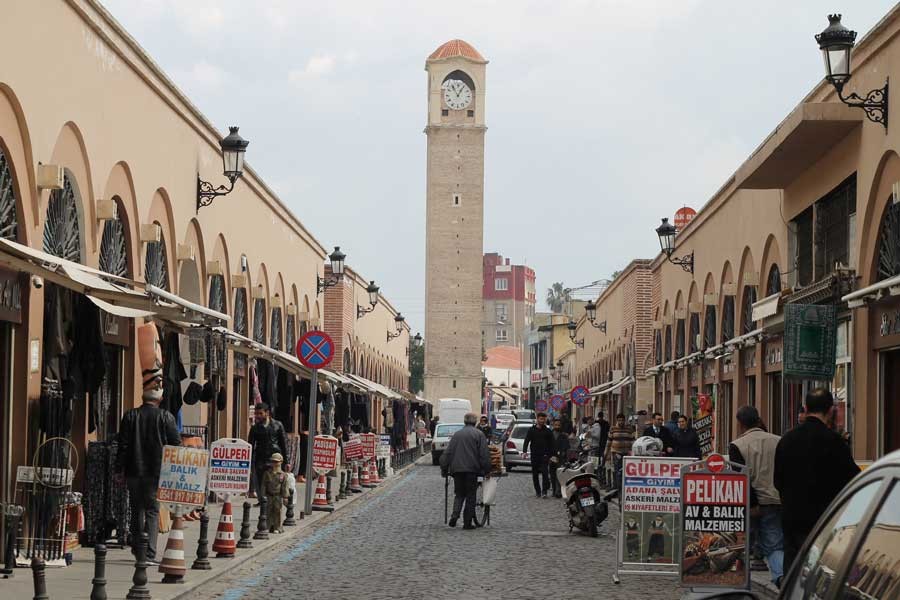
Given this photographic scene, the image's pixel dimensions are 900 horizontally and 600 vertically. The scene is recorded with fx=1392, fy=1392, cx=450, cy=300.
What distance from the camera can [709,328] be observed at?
98.6 ft

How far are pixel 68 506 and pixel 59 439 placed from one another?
78cm

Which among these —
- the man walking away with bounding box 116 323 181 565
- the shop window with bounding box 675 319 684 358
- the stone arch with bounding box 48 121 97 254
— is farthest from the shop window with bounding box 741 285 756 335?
the man walking away with bounding box 116 323 181 565

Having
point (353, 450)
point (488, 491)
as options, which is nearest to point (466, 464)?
point (488, 491)

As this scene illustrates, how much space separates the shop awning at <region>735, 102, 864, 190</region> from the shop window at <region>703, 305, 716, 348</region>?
8520 millimetres

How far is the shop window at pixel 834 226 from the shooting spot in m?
17.8

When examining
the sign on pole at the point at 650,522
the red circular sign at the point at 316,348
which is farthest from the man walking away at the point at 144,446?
the red circular sign at the point at 316,348

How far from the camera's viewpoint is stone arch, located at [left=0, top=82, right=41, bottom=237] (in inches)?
517

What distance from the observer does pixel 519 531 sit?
1878cm

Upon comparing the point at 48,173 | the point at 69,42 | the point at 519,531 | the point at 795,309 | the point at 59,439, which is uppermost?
the point at 69,42

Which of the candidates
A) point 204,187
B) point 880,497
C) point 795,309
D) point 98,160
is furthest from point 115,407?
point 880,497

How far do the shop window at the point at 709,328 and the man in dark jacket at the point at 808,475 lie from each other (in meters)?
19.8

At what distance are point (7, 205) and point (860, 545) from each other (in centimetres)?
1113

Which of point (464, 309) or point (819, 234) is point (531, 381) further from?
point (819, 234)

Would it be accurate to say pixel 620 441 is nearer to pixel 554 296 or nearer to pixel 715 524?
pixel 715 524
